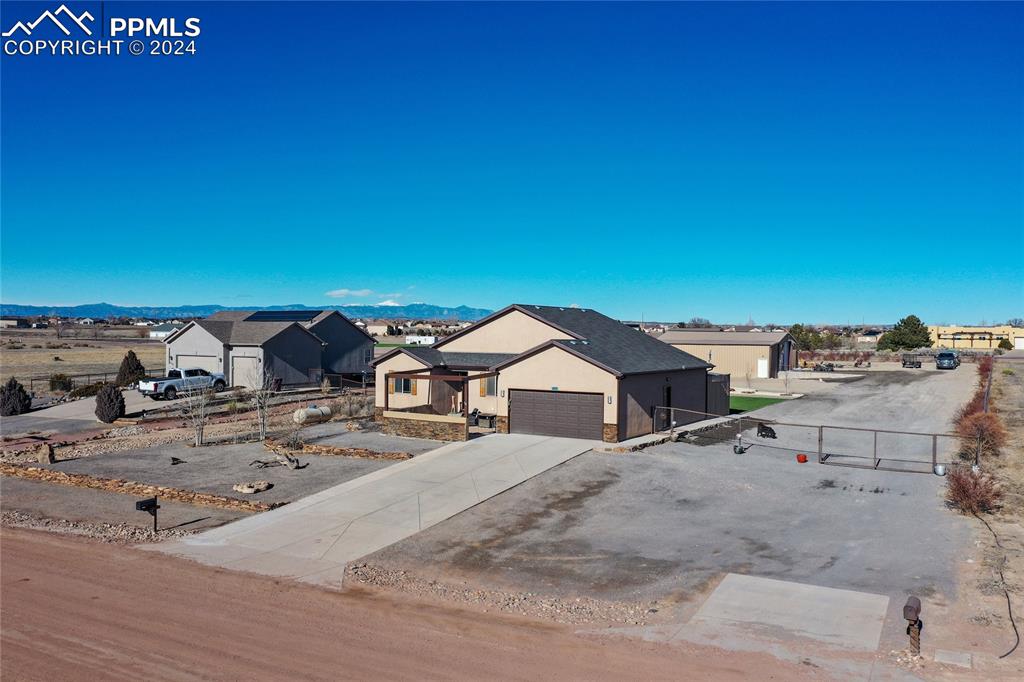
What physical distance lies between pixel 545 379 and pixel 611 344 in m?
4.76

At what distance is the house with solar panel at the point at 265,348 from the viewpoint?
5059cm

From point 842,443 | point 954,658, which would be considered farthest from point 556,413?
point 954,658

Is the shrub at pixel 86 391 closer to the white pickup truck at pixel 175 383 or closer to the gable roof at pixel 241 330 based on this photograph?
the white pickup truck at pixel 175 383

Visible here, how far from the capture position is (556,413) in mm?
30328

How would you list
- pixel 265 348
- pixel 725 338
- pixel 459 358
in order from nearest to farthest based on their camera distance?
1. pixel 459 358
2. pixel 265 348
3. pixel 725 338

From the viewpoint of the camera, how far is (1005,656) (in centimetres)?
1106

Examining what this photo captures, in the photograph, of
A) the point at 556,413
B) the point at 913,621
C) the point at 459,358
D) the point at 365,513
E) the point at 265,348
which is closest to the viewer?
the point at 913,621

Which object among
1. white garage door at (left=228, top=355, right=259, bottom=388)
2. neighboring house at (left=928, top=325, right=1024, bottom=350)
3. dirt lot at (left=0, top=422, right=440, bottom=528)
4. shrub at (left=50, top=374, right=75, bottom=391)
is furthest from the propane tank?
neighboring house at (left=928, top=325, right=1024, bottom=350)

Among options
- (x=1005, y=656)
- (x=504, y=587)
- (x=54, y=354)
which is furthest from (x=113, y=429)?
(x=54, y=354)

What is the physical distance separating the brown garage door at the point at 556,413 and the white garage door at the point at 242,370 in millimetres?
25131

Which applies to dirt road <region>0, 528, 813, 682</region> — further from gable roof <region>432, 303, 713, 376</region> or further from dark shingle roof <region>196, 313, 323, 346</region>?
dark shingle roof <region>196, 313, 323, 346</region>

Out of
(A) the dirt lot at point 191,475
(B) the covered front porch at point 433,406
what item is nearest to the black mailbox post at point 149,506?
(A) the dirt lot at point 191,475

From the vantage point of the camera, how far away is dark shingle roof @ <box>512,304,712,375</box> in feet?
100

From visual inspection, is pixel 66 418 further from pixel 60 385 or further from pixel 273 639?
pixel 273 639
